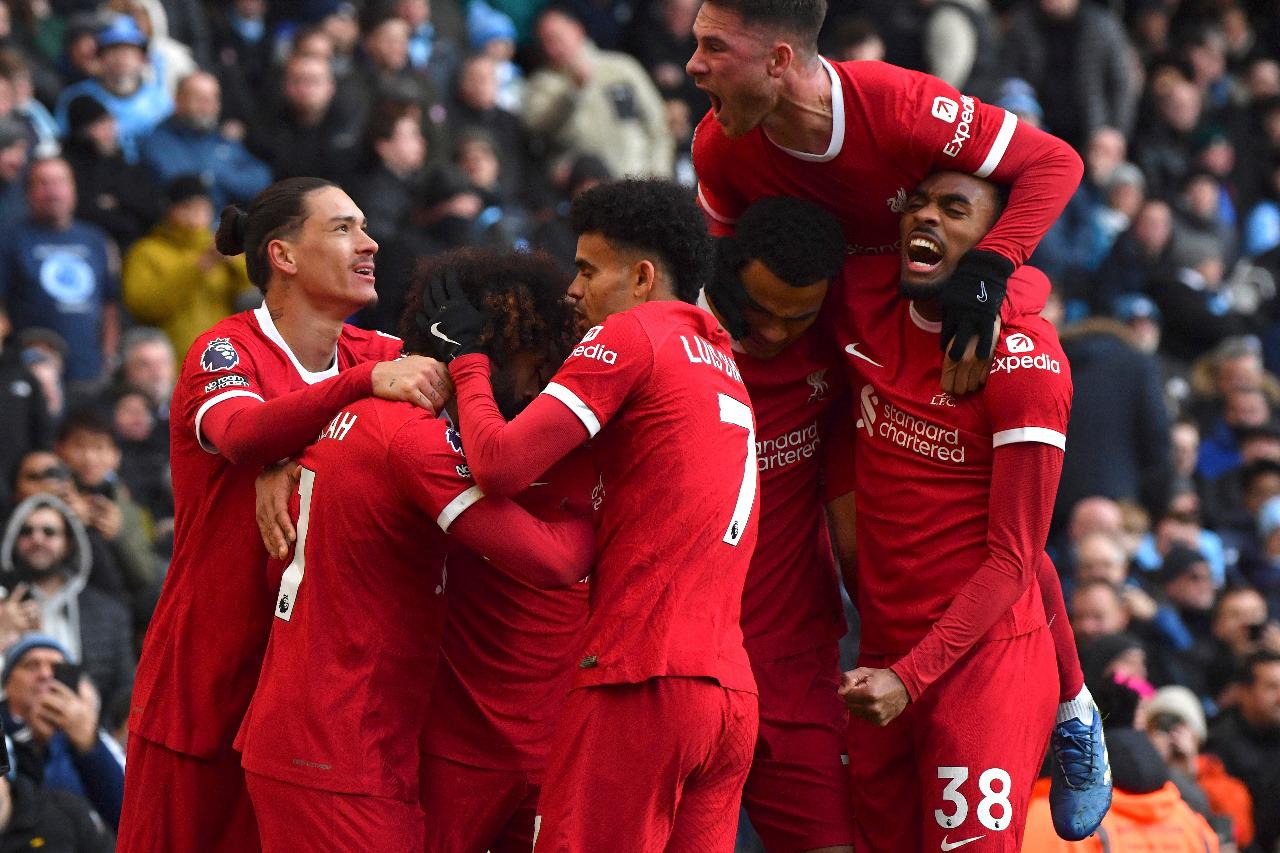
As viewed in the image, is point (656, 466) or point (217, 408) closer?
point (656, 466)

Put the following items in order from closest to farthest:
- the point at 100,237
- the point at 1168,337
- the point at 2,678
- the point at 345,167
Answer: the point at 2,678
the point at 100,237
the point at 345,167
the point at 1168,337

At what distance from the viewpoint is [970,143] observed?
5629 millimetres

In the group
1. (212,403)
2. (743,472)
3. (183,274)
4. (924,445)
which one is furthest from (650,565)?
(183,274)

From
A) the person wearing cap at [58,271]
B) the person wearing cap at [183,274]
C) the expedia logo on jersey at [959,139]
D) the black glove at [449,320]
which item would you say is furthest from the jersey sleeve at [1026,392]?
the person wearing cap at [58,271]

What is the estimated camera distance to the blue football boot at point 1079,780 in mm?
5906

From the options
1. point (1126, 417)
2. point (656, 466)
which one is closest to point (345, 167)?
point (1126, 417)

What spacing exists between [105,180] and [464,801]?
6.69 meters

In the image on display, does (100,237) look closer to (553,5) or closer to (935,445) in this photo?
(553,5)

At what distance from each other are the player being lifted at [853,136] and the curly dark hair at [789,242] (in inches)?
4.7

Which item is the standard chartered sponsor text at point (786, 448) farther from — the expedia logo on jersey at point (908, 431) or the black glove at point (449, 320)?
the black glove at point (449, 320)

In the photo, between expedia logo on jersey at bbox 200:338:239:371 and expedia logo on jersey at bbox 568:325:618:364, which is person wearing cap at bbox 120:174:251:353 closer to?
expedia logo on jersey at bbox 200:338:239:371

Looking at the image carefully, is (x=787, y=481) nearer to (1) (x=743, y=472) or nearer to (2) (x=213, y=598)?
(1) (x=743, y=472)

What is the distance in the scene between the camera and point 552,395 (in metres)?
Result: 4.84

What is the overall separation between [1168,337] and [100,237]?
7.53 m
